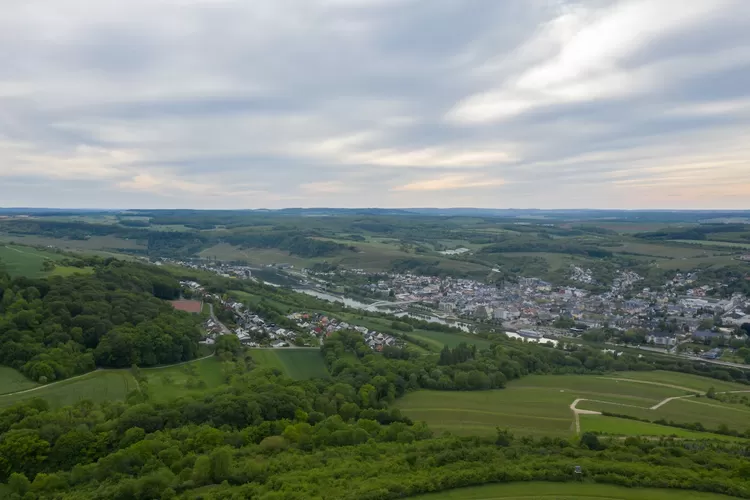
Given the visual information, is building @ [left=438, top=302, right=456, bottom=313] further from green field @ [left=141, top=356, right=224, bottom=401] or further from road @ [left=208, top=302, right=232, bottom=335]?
green field @ [left=141, top=356, right=224, bottom=401]

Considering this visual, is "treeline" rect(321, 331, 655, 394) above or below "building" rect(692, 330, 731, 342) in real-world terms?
above

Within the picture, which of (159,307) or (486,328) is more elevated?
(159,307)

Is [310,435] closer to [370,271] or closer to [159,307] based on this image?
[159,307]

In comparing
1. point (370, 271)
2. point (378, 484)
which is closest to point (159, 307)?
point (378, 484)

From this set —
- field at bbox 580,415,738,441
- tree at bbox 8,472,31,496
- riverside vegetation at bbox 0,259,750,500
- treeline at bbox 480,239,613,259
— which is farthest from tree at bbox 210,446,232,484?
treeline at bbox 480,239,613,259

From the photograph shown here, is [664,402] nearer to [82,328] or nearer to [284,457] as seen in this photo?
[284,457]

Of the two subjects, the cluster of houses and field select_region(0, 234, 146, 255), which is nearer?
the cluster of houses
